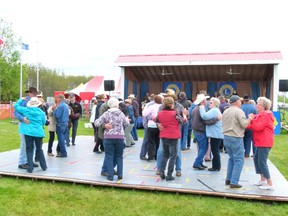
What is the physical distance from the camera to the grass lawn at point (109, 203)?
3.95 m

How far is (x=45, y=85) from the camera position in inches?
1826

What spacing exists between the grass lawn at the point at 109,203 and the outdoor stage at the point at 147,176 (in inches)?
3.9

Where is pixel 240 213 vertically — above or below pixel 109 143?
below

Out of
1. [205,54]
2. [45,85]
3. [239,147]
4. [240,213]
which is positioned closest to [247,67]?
[205,54]

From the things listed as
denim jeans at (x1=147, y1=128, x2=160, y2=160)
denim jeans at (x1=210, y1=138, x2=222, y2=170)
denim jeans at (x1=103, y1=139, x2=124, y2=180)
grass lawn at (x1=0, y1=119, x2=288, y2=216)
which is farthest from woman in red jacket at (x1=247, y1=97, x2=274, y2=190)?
denim jeans at (x1=147, y1=128, x2=160, y2=160)

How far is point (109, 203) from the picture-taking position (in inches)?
166

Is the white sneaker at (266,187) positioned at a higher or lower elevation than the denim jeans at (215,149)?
lower

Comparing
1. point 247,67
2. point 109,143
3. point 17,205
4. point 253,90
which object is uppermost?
point 247,67

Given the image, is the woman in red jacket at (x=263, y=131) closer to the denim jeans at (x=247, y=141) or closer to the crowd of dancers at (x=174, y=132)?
the crowd of dancers at (x=174, y=132)

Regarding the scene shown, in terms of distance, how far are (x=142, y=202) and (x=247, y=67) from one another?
44.9 ft

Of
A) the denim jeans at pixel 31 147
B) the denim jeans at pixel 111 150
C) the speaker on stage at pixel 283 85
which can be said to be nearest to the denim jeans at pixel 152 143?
the denim jeans at pixel 111 150

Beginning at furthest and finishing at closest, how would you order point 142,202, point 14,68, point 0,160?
point 14,68
point 0,160
point 142,202

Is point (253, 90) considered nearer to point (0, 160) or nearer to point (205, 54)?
point (205, 54)

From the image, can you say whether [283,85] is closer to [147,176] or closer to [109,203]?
[147,176]
